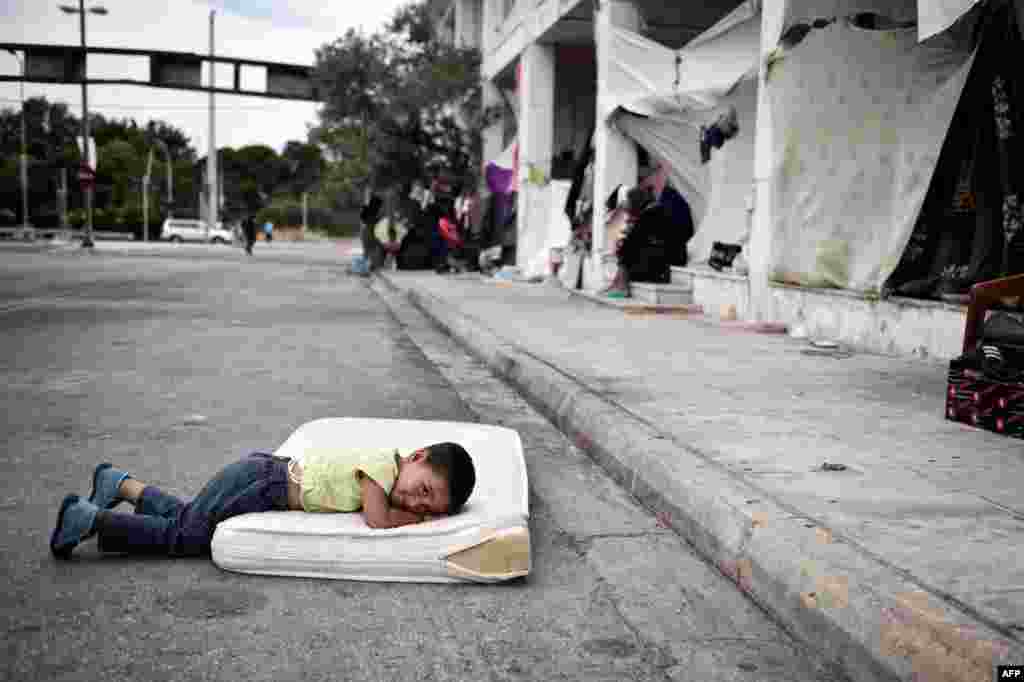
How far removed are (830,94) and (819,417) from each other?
5356mm

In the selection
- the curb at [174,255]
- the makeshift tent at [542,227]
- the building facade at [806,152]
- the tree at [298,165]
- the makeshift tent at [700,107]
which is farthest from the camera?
the tree at [298,165]

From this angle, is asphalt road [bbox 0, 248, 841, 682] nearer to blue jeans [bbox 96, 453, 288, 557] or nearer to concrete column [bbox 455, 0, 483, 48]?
blue jeans [bbox 96, 453, 288, 557]

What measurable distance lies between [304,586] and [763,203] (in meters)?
8.79

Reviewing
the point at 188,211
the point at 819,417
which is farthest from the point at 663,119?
the point at 188,211

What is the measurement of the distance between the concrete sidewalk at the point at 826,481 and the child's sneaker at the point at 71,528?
7.55 feet

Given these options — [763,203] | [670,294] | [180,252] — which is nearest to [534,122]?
[670,294]

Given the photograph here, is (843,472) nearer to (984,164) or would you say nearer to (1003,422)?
Answer: (1003,422)

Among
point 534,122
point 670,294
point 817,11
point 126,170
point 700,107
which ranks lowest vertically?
point 670,294

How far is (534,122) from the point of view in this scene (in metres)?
21.1

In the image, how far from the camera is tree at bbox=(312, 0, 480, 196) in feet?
84.2

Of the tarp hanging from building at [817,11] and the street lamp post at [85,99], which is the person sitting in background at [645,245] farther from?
the street lamp post at [85,99]

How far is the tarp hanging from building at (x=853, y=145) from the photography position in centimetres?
885

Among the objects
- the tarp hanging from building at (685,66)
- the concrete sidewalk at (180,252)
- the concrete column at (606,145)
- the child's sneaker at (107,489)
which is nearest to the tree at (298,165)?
the concrete sidewalk at (180,252)

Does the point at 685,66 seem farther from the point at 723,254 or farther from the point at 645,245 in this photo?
the point at 723,254
